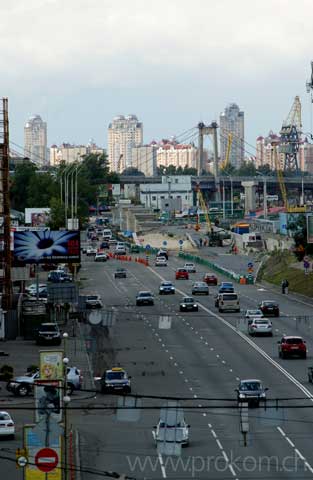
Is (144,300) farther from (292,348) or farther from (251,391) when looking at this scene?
(251,391)

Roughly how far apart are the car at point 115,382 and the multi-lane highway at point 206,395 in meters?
0.37

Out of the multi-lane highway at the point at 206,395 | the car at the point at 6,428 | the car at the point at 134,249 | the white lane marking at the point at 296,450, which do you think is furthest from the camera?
the car at the point at 134,249

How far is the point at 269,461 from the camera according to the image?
123 feet

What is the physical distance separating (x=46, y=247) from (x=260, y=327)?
59.1ft

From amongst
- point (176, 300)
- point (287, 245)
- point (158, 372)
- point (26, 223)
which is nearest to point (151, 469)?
point (158, 372)

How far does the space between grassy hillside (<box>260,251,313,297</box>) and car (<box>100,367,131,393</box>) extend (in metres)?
47.1

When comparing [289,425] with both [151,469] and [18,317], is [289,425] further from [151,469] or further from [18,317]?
[18,317]

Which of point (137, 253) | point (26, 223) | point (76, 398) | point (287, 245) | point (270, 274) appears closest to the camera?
point (76, 398)

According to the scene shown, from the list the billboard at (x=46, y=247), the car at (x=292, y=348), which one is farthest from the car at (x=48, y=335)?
the car at (x=292, y=348)

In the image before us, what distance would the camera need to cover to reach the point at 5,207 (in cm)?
7919

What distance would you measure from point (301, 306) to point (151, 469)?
177 feet

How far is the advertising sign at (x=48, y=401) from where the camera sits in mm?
30672

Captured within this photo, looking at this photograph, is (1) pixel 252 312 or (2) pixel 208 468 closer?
(2) pixel 208 468

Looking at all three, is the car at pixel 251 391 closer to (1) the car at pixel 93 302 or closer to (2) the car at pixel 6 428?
(2) the car at pixel 6 428
